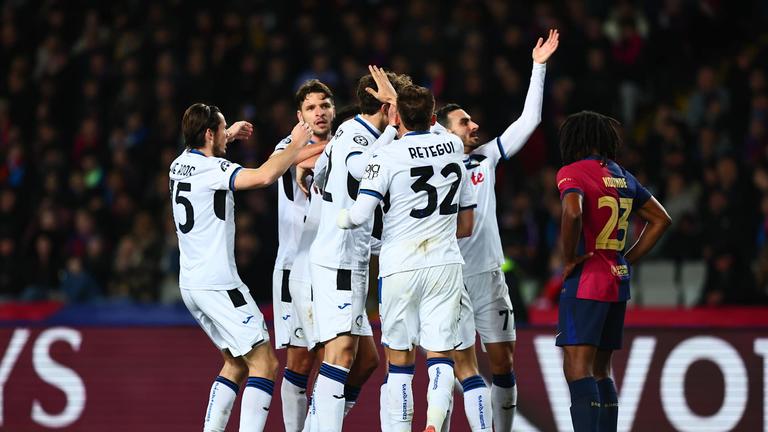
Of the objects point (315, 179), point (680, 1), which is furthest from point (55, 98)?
point (315, 179)

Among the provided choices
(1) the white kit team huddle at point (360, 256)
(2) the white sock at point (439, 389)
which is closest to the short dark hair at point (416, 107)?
(1) the white kit team huddle at point (360, 256)

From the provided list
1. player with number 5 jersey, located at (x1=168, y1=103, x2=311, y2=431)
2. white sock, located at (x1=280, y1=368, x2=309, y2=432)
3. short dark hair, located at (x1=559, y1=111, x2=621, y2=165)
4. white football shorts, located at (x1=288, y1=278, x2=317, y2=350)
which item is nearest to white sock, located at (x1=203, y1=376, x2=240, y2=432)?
player with number 5 jersey, located at (x1=168, y1=103, x2=311, y2=431)

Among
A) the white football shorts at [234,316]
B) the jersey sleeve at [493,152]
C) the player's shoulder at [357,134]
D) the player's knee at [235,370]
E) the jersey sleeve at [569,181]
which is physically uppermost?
the player's shoulder at [357,134]

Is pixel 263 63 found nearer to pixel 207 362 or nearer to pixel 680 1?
pixel 680 1

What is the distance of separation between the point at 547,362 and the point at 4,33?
37.4 feet

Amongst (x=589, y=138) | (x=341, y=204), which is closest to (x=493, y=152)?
(x=589, y=138)

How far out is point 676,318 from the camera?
11.8 m

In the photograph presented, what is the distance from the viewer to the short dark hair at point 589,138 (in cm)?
845

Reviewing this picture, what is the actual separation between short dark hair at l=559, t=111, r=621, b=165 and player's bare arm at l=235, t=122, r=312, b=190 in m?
1.78

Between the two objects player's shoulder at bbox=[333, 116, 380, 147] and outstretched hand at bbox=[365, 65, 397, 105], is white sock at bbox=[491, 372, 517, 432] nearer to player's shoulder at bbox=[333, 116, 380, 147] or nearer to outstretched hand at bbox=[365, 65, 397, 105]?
player's shoulder at bbox=[333, 116, 380, 147]

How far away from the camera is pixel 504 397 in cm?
921

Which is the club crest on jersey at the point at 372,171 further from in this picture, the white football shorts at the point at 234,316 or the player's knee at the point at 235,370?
the player's knee at the point at 235,370

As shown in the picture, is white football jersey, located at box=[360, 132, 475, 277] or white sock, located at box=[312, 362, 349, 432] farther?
white sock, located at box=[312, 362, 349, 432]

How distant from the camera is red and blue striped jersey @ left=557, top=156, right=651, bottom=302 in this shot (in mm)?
8234
